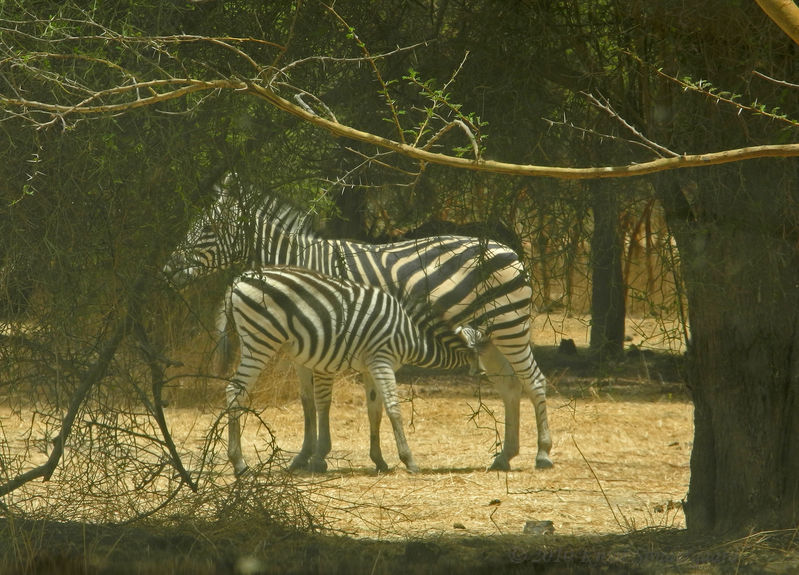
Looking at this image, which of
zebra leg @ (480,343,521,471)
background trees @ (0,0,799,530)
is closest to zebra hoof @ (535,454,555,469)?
zebra leg @ (480,343,521,471)

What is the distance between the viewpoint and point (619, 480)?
7641 millimetres

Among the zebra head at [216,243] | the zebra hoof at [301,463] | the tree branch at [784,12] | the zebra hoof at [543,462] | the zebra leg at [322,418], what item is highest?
the tree branch at [784,12]

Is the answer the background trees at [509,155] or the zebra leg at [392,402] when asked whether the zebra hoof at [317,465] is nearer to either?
the zebra leg at [392,402]

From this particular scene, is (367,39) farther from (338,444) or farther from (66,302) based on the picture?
(338,444)

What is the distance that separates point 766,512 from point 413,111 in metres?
2.59

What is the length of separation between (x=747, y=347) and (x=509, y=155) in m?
1.47

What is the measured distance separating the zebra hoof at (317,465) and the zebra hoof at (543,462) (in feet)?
6.09

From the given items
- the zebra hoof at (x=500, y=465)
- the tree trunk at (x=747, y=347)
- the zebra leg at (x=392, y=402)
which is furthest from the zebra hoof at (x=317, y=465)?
the tree trunk at (x=747, y=347)

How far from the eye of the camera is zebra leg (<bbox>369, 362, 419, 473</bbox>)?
298 inches

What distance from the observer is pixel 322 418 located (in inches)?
319

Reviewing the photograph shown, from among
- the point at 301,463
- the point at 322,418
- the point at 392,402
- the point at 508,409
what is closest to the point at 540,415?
the point at 508,409

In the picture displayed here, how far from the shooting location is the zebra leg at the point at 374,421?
25.2 ft

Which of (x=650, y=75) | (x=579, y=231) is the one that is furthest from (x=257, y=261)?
(x=650, y=75)

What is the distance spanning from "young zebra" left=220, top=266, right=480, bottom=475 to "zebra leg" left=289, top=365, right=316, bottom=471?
13 cm
